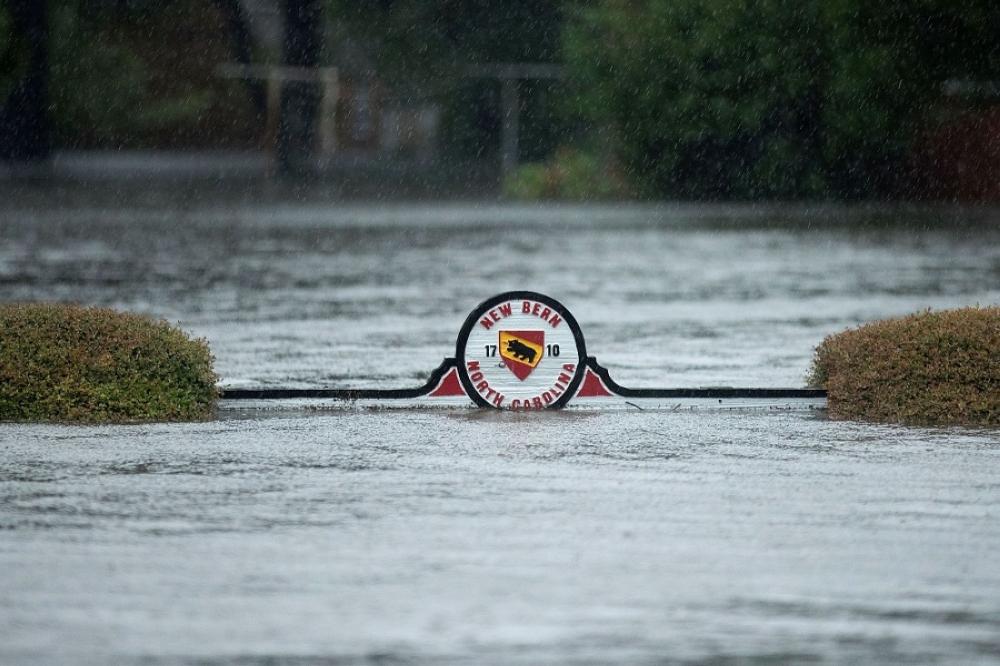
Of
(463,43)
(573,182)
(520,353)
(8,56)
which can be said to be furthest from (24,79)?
(520,353)

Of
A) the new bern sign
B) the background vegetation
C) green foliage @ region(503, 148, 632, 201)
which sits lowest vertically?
the new bern sign

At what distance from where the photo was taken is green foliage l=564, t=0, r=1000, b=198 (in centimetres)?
4919

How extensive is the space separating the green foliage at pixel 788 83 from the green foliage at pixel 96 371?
3887 centimetres

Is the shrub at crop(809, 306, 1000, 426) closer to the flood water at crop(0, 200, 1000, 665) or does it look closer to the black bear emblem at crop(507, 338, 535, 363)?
the flood water at crop(0, 200, 1000, 665)

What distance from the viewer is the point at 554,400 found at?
466 inches

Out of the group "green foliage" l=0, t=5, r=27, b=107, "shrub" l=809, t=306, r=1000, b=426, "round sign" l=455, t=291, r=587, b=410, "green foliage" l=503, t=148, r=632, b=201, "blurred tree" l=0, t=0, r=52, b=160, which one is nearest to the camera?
"shrub" l=809, t=306, r=1000, b=426

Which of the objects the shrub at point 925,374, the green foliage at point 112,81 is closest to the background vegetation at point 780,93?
the green foliage at point 112,81

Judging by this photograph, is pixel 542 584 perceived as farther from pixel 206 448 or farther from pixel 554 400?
pixel 554 400

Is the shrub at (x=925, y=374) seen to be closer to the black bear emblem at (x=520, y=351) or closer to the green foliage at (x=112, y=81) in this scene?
the black bear emblem at (x=520, y=351)

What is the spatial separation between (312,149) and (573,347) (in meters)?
58.3

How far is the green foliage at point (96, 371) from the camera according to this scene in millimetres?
11414

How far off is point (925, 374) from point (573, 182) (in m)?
42.8

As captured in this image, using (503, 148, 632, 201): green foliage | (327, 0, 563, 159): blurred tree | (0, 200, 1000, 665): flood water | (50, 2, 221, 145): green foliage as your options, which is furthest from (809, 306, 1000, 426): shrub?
(50, 2, 221, 145): green foliage

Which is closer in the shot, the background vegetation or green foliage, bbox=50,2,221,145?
the background vegetation
